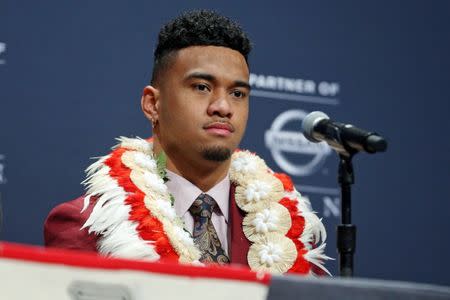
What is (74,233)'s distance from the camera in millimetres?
1795

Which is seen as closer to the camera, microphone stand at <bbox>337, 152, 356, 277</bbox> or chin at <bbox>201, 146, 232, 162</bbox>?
microphone stand at <bbox>337, 152, 356, 277</bbox>

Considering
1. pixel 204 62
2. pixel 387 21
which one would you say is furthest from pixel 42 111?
pixel 387 21

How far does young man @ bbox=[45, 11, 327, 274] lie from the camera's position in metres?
1.80

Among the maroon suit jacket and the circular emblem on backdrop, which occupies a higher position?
the circular emblem on backdrop

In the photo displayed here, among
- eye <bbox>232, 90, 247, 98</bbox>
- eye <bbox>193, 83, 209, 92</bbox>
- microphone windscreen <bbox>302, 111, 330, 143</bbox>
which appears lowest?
microphone windscreen <bbox>302, 111, 330, 143</bbox>

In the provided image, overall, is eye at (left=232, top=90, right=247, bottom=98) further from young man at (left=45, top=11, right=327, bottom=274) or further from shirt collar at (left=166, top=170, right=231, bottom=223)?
shirt collar at (left=166, top=170, right=231, bottom=223)

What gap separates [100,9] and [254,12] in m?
0.47

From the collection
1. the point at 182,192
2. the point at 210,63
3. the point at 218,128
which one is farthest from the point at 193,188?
the point at 210,63

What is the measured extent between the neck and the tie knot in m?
0.03

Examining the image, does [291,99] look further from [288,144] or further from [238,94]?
[238,94]

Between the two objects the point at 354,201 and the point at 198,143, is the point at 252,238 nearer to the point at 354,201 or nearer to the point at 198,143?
the point at 198,143

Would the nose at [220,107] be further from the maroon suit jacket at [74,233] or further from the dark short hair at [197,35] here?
the maroon suit jacket at [74,233]

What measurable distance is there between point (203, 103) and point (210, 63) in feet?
0.32

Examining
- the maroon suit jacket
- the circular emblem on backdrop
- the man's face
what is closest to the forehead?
the man's face
